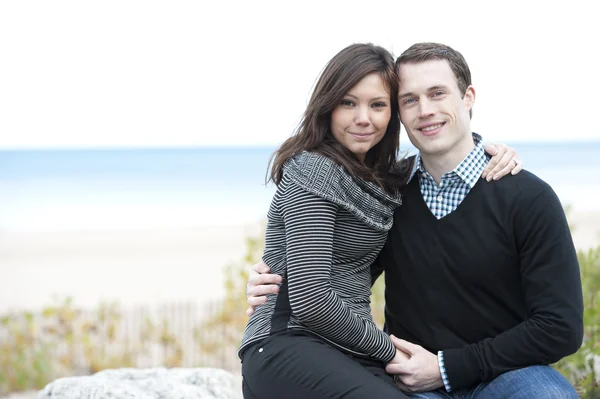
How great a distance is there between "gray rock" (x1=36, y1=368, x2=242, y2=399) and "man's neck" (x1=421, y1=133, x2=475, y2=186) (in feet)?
4.14

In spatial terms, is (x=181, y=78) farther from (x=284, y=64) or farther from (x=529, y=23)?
(x=529, y=23)

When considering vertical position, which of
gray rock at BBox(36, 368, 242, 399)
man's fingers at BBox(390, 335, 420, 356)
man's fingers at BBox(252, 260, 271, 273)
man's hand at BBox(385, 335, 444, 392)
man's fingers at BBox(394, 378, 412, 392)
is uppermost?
man's fingers at BBox(252, 260, 271, 273)

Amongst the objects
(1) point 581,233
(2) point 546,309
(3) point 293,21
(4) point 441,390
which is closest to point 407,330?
(4) point 441,390

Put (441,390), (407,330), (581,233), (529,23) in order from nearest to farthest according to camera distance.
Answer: (441,390), (407,330), (581,233), (529,23)

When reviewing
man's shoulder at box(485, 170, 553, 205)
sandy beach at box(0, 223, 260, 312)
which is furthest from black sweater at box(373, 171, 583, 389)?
sandy beach at box(0, 223, 260, 312)

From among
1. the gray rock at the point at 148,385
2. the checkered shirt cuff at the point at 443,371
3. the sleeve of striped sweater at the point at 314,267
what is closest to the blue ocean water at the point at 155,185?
the gray rock at the point at 148,385

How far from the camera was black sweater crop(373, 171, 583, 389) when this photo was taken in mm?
2383

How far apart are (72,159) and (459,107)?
22.6 m

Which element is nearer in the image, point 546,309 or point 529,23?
point 546,309

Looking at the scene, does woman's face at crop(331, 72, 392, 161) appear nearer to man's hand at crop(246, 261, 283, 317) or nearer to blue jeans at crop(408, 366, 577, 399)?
man's hand at crop(246, 261, 283, 317)

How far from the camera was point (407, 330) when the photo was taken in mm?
2721

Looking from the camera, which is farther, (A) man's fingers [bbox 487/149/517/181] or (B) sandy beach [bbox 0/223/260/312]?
(B) sandy beach [bbox 0/223/260/312]

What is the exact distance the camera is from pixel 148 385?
114 inches

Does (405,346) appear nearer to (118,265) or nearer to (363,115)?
(363,115)
